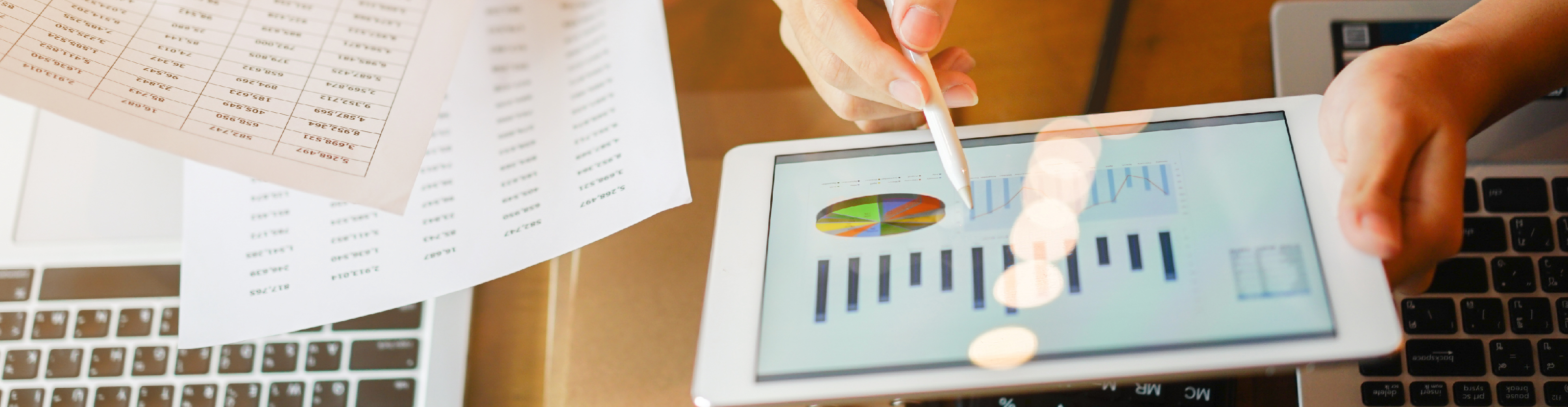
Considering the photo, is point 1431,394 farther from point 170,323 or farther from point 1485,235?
point 170,323

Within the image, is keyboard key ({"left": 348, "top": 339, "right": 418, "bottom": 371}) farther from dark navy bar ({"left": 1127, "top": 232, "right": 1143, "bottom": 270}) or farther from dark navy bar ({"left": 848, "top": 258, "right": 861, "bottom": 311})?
dark navy bar ({"left": 1127, "top": 232, "right": 1143, "bottom": 270})

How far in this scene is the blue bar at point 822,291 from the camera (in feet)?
1.00

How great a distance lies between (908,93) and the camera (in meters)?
0.33

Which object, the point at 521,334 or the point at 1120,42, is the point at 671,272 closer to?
the point at 521,334

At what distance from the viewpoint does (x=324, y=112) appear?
0.36 m

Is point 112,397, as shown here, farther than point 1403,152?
Yes

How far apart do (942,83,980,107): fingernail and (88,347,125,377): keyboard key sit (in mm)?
424

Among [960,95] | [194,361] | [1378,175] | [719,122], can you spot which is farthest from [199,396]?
[1378,175]

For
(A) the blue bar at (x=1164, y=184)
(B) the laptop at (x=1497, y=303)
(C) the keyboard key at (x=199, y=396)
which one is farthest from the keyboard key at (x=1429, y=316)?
(C) the keyboard key at (x=199, y=396)

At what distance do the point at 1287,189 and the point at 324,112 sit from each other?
1.36 ft

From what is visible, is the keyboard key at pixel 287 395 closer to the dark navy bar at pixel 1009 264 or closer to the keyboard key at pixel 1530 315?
the dark navy bar at pixel 1009 264

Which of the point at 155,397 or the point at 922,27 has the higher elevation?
the point at 922,27

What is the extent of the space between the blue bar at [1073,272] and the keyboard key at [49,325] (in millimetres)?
482

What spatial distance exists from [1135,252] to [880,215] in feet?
0.33
